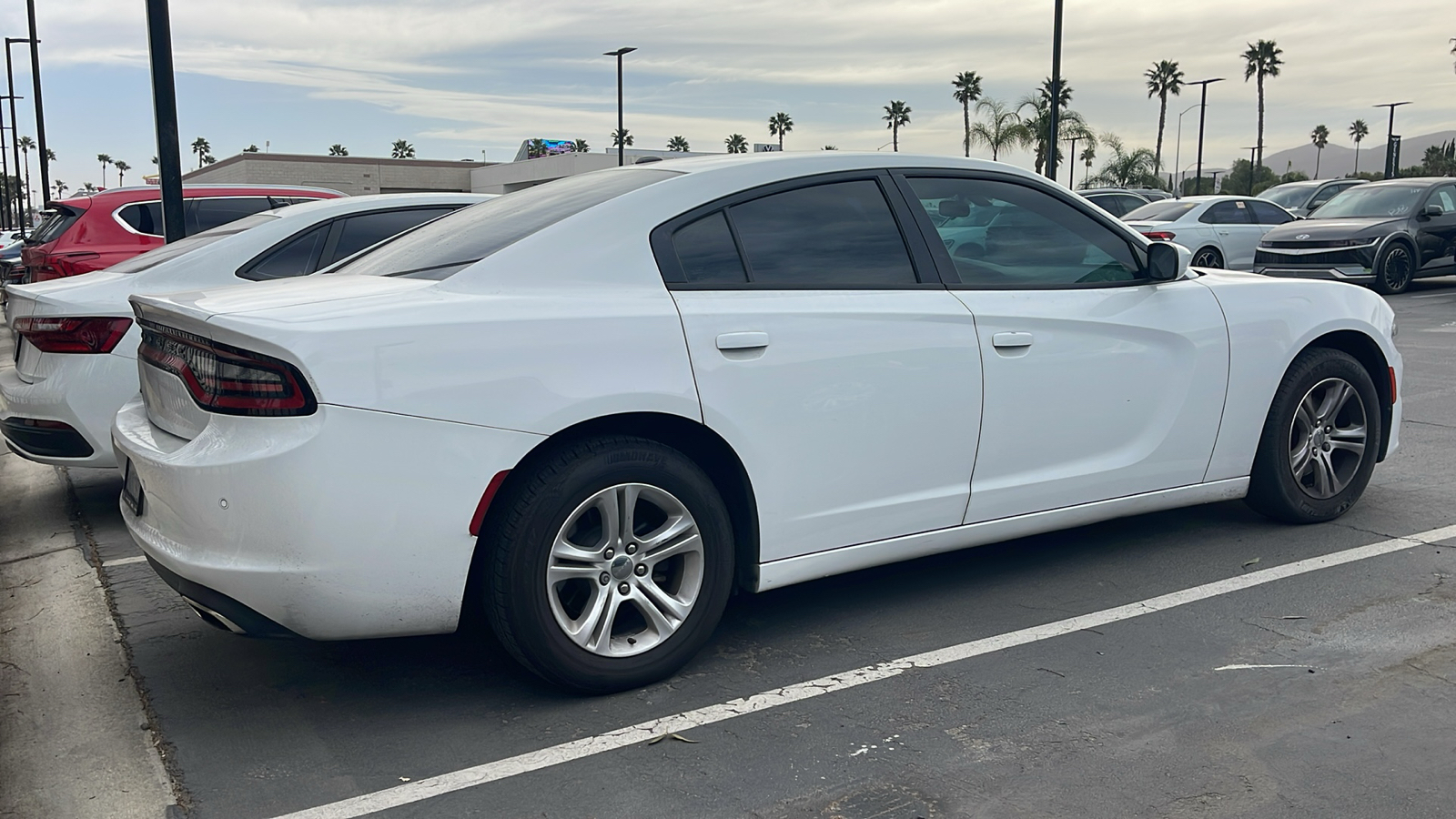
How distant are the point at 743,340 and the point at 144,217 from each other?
23.8 feet

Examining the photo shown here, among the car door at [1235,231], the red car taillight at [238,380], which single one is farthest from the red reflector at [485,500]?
the car door at [1235,231]

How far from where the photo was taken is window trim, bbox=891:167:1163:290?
4.12 m

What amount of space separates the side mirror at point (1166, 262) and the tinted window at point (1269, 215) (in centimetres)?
1549

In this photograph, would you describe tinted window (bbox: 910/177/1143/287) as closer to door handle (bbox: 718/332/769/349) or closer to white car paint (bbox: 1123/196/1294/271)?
door handle (bbox: 718/332/769/349)

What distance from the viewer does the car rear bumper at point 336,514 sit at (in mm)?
3010

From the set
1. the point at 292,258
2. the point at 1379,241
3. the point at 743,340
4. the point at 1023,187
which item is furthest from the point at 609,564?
the point at 1379,241

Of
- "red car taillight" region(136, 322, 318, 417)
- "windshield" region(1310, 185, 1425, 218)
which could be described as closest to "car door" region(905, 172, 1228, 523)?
"red car taillight" region(136, 322, 318, 417)

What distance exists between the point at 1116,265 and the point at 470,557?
8.94ft

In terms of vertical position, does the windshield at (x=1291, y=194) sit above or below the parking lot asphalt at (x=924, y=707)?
above

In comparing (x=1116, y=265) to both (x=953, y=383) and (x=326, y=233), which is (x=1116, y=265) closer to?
(x=953, y=383)

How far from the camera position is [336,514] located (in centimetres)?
302

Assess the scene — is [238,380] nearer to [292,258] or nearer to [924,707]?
[924,707]

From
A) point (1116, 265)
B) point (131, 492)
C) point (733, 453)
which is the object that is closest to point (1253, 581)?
point (1116, 265)

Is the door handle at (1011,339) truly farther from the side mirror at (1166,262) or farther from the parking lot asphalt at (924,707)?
the parking lot asphalt at (924,707)
